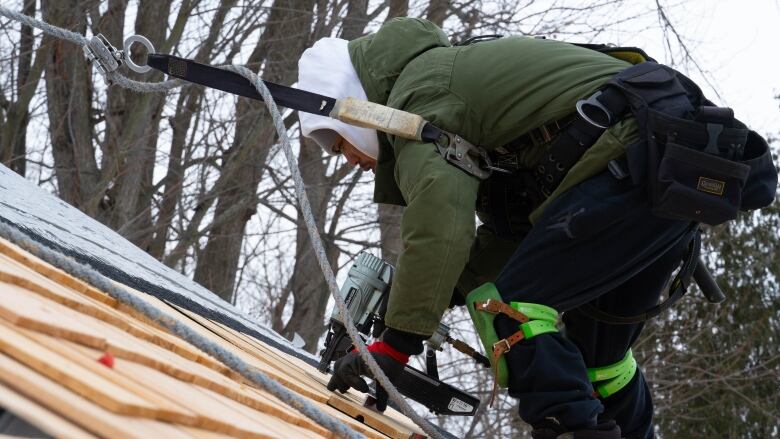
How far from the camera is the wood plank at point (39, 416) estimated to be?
1.04 metres

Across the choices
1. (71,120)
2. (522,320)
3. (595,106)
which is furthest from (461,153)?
(71,120)

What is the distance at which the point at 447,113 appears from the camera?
2871mm

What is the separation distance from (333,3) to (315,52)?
826 cm

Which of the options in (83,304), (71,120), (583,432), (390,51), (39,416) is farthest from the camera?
(71,120)

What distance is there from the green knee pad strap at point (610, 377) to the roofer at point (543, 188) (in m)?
0.14

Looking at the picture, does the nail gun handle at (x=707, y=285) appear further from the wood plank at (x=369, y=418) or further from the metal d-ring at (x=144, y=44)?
the metal d-ring at (x=144, y=44)

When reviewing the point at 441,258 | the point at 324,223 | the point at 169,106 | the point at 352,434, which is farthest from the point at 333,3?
the point at 352,434

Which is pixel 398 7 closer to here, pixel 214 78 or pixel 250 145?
pixel 250 145

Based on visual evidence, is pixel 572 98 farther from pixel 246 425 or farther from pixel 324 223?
pixel 324 223

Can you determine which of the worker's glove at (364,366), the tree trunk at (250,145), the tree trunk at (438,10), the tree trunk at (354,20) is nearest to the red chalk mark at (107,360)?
the worker's glove at (364,366)

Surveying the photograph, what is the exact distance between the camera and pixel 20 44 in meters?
10.0

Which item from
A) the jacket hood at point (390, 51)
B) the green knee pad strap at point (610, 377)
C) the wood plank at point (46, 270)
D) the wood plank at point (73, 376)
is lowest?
the wood plank at point (73, 376)

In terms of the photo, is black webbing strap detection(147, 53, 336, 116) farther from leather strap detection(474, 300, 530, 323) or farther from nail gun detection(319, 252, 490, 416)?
leather strap detection(474, 300, 530, 323)

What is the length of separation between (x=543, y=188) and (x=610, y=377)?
675 mm
